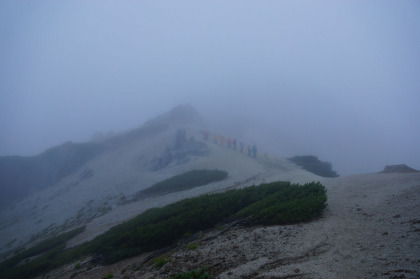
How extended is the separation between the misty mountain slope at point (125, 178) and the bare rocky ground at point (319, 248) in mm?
12396

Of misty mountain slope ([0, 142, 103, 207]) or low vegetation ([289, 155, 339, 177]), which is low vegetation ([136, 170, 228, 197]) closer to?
low vegetation ([289, 155, 339, 177])

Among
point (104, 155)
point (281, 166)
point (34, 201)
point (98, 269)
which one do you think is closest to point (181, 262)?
point (98, 269)

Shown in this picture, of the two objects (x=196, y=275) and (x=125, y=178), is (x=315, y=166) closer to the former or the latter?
(x=125, y=178)

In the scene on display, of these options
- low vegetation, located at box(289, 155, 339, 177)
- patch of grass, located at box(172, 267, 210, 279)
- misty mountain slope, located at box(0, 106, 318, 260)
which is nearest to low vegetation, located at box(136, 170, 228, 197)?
misty mountain slope, located at box(0, 106, 318, 260)

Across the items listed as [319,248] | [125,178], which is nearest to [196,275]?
[319,248]

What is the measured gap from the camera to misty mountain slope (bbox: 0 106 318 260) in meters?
28.0

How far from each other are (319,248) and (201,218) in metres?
6.91

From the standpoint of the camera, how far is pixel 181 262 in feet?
31.9

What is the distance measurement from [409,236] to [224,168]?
2747cm

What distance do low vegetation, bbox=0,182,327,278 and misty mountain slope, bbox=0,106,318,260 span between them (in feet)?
22.5

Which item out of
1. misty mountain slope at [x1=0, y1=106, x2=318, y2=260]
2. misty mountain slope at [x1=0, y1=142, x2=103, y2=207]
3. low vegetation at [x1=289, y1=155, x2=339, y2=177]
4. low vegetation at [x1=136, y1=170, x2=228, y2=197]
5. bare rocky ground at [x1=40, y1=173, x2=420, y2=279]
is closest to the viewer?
bare rocky ground at [x1=40, y1=173, x2=420, y2=279]

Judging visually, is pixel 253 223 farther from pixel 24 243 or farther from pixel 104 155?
pixel 104 155

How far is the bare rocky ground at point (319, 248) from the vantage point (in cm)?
733

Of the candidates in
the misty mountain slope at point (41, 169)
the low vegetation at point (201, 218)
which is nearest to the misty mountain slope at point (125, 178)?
the misty mountain slope at point (41, 169)
